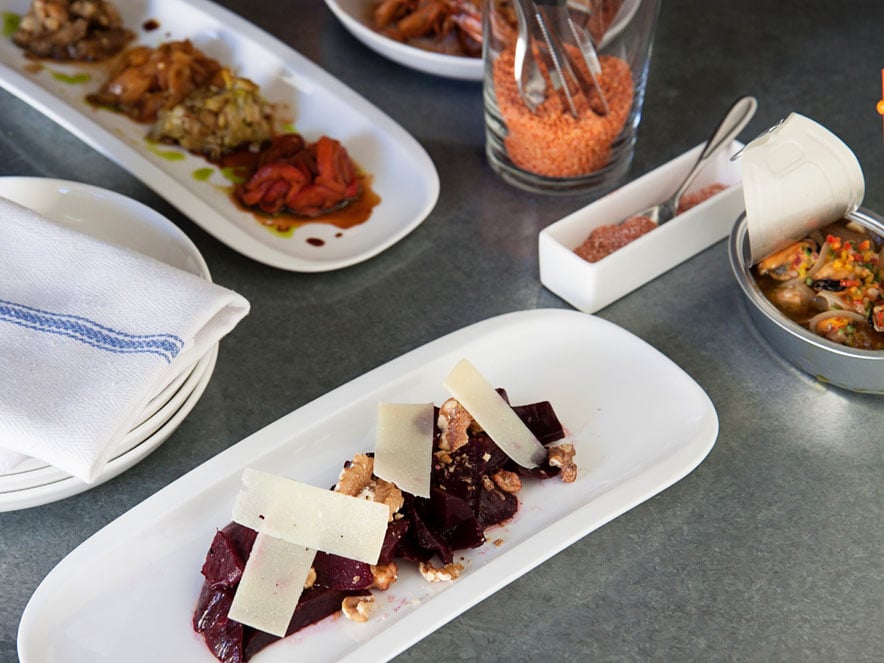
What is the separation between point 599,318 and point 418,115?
0.51 metres

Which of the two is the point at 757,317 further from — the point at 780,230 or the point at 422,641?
the point at 422,641

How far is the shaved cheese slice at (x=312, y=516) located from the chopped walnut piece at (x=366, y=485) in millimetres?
29

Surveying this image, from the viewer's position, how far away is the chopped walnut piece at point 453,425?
0.93 metres

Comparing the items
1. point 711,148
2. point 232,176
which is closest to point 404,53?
point 232,176

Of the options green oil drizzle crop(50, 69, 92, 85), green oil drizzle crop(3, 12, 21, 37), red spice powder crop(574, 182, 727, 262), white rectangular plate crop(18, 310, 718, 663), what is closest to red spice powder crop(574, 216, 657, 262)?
red spice powder crop(574, 182, 727, 262)

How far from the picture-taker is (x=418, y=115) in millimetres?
1444

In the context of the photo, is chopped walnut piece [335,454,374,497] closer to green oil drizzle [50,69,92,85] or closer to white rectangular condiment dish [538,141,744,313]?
white rectangular condiment dish [538,141,744,313]

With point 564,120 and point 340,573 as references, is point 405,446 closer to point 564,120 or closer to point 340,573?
point 340,573

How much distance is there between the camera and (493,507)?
0.91m

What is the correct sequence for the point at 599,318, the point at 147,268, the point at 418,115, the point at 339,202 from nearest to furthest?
the point at 147,268 → the point at 599,318 → the point at 339,202 → the point at 418,115

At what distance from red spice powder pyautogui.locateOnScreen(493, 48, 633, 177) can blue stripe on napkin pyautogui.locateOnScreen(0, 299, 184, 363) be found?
1.73 ft

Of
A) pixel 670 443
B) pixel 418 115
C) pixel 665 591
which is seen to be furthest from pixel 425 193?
pixel 665 591

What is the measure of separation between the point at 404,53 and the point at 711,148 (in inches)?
18.1

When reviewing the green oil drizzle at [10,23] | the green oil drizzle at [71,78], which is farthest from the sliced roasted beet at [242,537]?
the green oil drizzle at [10,23]
